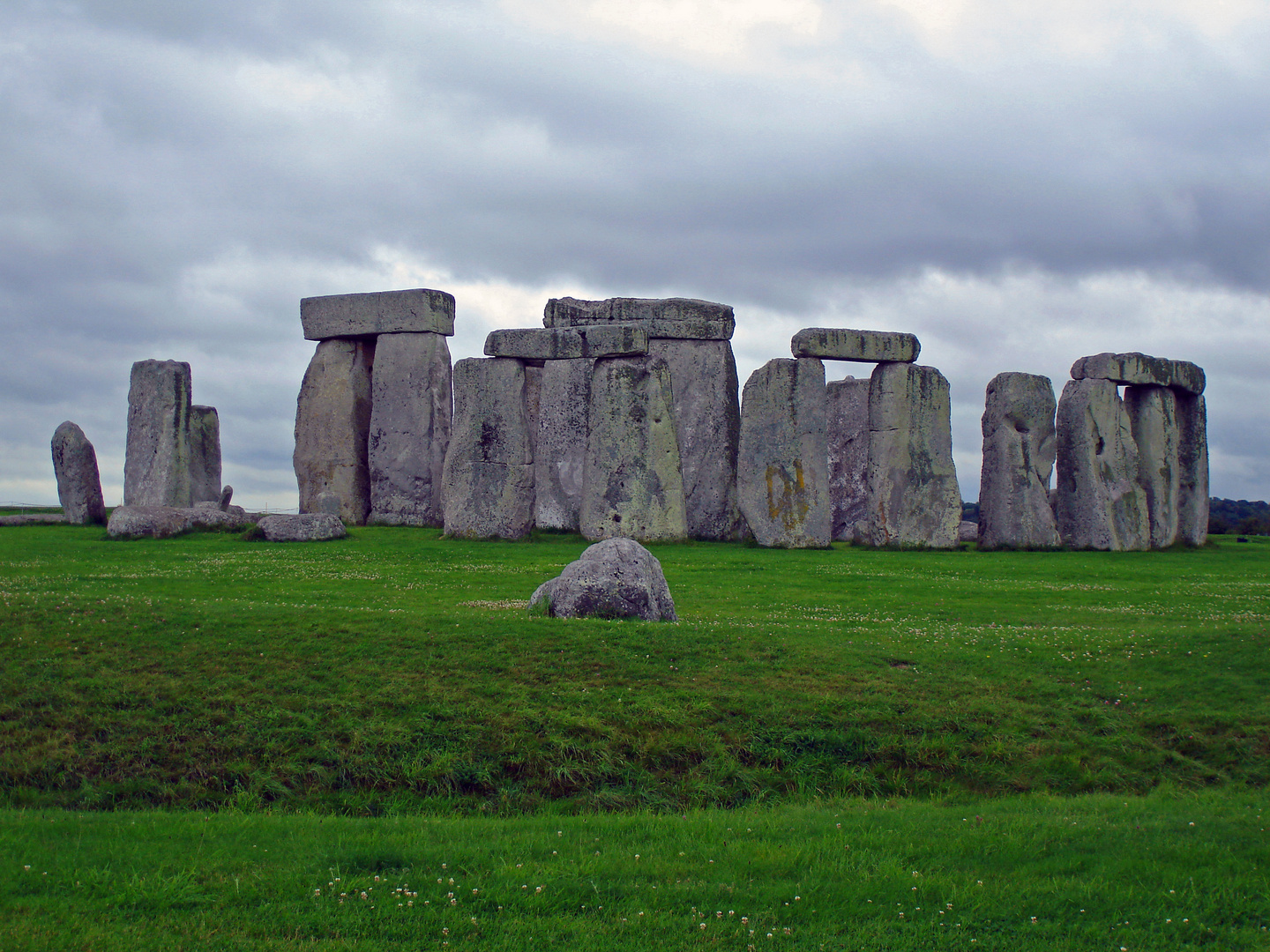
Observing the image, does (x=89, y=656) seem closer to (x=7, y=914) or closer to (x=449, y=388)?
(x=7, y=914)

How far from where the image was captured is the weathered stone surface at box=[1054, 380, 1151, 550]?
27328 mm

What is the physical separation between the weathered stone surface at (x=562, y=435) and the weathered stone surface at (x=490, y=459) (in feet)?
16.1

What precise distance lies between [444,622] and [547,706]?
263 cm

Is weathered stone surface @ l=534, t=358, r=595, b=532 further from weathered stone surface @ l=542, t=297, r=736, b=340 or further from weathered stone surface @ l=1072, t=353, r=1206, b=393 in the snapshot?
weathered stone surface @ l=1072, t=353, r=1206, b=393

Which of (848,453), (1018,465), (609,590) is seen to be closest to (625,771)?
(609,590)

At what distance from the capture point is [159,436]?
29.6 meters

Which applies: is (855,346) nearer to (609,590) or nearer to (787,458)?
(787,458)

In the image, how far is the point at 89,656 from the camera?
32.7 ft

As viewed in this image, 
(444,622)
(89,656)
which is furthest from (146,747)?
(444,622)

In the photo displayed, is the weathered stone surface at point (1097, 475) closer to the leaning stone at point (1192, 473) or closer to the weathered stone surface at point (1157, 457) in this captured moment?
the weathered stone surface at point (1157, 457)

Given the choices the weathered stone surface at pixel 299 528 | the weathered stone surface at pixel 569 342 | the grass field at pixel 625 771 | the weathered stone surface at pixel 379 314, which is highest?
the weathered stone surface at pixel 379 314

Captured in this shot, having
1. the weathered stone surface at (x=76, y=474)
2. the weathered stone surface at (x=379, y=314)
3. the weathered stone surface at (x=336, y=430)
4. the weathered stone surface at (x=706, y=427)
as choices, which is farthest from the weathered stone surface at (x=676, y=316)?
the weathered stone surface at (x=76, y=474)

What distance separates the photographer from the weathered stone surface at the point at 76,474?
86.4 ft

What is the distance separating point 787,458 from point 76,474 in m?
16.2
